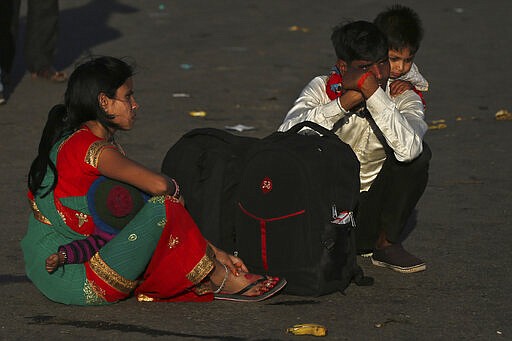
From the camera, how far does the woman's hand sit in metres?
5.09

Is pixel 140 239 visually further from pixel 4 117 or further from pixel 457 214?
pixel 4 117

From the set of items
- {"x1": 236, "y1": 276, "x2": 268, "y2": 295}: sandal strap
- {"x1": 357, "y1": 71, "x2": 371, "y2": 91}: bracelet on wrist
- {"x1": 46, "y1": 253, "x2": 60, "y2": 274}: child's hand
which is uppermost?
{"x1": 357, "y1": 71, "x2": 371, "y2": 91}: bracelet on wrist

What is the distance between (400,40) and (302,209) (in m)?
1.06

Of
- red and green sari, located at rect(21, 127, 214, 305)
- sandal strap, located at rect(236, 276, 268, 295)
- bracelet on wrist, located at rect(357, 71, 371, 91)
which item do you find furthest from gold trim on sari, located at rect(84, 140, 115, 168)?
bracelet on wrist, located at rect(357, 71, 371, 91)

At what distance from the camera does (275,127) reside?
8852mm

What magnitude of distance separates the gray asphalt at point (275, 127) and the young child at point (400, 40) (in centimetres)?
88

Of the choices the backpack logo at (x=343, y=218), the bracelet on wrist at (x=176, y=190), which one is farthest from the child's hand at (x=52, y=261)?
A: the backpack logo at (x=343, y=218)

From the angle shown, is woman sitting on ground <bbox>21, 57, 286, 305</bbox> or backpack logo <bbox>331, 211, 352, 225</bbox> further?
backpack logo <bbox>331, 211, 352, 225</bbox>

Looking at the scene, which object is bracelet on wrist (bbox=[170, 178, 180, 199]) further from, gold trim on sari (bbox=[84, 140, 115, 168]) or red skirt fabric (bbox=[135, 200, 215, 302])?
gold trim on sari (bbox=[84, 140, 115, 168])

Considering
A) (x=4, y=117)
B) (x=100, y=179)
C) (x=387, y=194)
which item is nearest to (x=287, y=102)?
(x=4, y=117)

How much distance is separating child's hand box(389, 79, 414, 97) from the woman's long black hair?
1.38 metres

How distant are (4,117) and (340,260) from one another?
4.64 m

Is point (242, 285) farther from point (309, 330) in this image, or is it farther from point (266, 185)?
point (309, 330)

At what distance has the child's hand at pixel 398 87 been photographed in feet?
18.7
